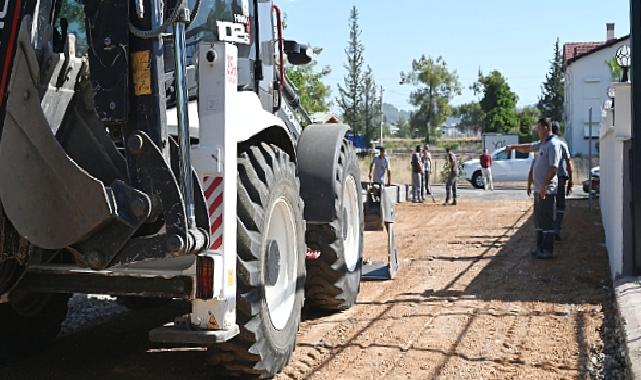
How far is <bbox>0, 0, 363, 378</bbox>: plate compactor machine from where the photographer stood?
4391 millimetres

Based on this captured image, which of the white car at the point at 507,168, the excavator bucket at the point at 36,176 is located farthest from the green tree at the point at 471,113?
the excavator bucket at the point at 36,176

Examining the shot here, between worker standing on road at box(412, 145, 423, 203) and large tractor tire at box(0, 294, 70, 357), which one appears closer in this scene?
large tractor tire at box(0, 294, 70, 357)

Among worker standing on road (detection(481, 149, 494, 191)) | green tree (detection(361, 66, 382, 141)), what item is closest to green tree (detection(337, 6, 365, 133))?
green tree (detection(361, 66, 382, 141))

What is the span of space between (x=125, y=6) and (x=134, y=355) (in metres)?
3.07

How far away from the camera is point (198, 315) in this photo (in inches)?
187

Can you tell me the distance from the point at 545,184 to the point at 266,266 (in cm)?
633

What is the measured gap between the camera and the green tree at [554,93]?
3056 inches

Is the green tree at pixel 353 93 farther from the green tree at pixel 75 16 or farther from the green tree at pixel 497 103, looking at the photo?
the green tree at pixel 75 16

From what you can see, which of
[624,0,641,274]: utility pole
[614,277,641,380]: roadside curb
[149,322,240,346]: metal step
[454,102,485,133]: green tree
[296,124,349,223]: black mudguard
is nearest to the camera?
[149,322,240,346]: metal step

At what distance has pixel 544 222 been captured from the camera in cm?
1109

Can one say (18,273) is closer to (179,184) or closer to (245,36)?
(179,184)

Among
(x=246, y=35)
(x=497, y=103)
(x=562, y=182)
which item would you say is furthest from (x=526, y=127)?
(x=246, y=35)

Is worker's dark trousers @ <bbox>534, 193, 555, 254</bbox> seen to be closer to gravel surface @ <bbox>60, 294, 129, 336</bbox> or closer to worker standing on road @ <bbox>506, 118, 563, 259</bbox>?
worker standing on road @ <bbox>506, 118, 563, 259</bbox>

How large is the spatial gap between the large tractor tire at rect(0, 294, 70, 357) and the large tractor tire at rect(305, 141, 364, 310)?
2168mm
